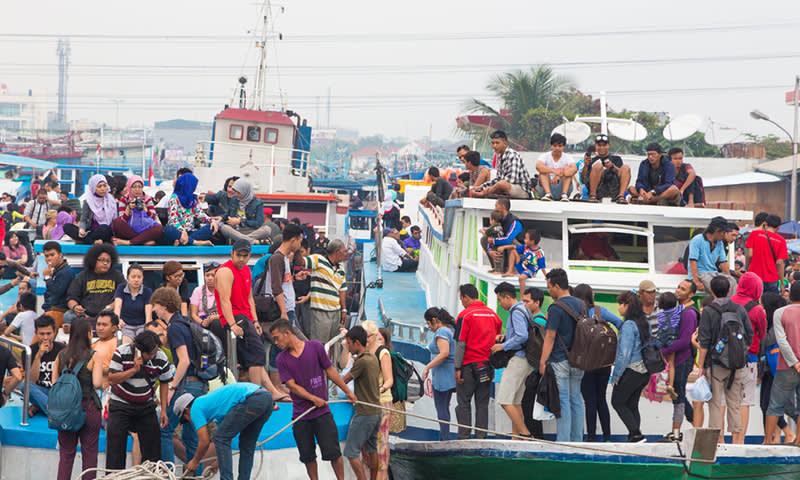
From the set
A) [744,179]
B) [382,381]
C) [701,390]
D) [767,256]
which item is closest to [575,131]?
[767,256]

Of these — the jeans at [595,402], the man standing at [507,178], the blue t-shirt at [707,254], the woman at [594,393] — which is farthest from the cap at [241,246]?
the blue t-shirt at [707,254]

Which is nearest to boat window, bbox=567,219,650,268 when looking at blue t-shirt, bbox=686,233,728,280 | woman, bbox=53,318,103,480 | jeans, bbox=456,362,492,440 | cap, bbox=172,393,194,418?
blue t-shirt, bbox=686,233,728,280

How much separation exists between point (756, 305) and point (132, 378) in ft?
22.7

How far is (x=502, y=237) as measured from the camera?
436 inches

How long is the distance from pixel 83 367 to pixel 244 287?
2.08 metres

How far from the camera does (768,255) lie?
1269 cm

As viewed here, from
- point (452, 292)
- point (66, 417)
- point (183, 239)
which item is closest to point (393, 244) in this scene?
point (452, 292)

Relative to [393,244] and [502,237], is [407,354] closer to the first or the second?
[502,237]

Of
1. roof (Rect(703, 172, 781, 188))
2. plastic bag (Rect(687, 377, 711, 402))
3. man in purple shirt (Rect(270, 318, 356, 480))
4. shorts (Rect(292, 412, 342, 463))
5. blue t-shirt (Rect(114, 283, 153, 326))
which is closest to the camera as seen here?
man in purple shirt (Rect(270, 318, 356, 480))

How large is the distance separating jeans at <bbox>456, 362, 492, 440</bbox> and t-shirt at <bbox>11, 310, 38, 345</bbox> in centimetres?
520

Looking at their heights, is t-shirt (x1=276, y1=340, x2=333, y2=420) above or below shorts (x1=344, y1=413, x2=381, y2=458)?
above

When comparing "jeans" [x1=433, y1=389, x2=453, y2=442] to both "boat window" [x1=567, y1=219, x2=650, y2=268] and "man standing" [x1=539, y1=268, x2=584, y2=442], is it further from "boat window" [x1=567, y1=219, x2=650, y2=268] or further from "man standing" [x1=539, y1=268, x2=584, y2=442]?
"boat window" [x1=567, y1=219, x2=650, y2=268]

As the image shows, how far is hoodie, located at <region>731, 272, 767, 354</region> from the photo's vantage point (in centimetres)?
1012

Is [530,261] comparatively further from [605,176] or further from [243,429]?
[243,429]
